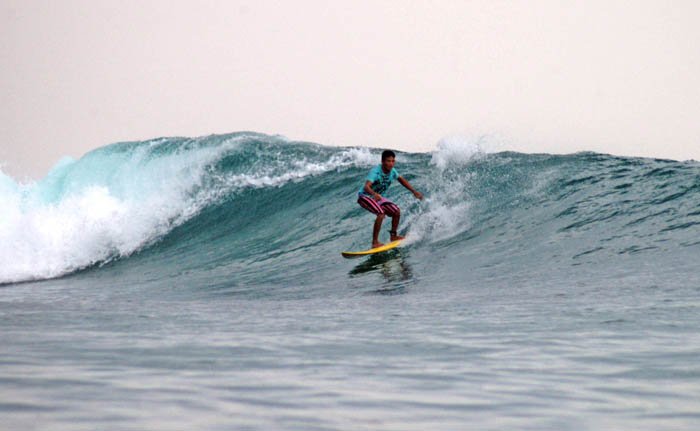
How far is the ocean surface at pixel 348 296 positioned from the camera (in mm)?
2723

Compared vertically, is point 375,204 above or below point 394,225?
above

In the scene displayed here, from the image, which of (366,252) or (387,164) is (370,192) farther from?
(366,252)

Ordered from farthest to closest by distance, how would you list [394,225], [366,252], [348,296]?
[394,225], [366,252], [348,296]

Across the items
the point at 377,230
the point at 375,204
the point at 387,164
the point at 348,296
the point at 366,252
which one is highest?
the point at 387,164

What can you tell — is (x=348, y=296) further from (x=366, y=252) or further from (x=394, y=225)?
(x=394, y=225)

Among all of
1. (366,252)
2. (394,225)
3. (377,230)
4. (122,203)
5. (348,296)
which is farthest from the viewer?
(122,203)

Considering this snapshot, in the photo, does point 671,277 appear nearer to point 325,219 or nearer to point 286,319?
point 286,319

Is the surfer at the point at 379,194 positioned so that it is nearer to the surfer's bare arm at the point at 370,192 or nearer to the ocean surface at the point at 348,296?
the surfer's bare arm at the point at 370,192

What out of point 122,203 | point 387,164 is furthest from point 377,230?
point 122,203

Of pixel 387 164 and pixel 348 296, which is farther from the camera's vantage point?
pixel 387 164

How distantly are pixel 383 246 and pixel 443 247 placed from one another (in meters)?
0.87

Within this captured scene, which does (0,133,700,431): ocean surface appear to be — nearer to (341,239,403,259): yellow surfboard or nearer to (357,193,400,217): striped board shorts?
(341,239,403,259): yellow surfboard

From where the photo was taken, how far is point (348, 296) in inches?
283

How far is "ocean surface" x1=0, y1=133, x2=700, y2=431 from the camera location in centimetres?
272
